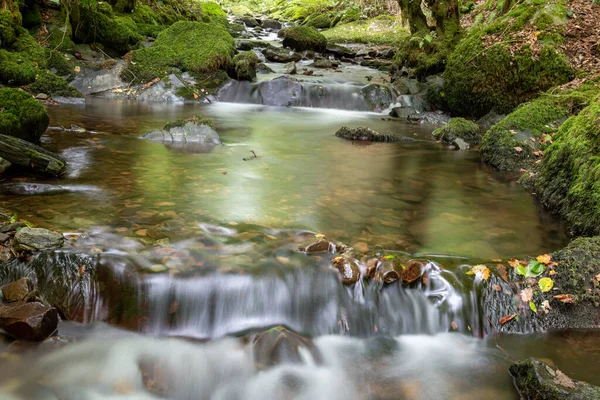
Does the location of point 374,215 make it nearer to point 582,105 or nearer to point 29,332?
Answer: point 29,332

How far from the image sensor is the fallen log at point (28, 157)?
4.82m

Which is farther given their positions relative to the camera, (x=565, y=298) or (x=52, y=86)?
(x=52, y=86)

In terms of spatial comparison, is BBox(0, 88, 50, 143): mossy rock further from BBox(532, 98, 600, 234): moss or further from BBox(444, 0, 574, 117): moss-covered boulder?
BBox(444, 0, 574, 117): moss-covered boulder

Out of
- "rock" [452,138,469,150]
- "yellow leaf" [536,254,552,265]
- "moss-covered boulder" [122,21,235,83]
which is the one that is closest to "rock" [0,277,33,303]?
"yellow leaf" [536,254,552,265]

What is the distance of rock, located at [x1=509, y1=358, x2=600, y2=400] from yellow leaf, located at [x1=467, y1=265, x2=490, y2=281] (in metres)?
0.76

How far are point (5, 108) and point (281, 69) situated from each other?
1130 cm

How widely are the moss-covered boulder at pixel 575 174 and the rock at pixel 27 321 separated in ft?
14.7

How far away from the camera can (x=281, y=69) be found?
16.0 m

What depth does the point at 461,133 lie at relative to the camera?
28.1ft

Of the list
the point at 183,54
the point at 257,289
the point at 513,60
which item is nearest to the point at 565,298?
the point at 257,289

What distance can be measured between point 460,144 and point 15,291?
7304 millimetres

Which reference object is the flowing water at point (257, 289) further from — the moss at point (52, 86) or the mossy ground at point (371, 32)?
the mossy ground at point (371, 32)

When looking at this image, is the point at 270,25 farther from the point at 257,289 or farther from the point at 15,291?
the point at 15,291

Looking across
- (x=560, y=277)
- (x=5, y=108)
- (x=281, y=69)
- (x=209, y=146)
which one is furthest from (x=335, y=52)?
(x=560, y=277)
